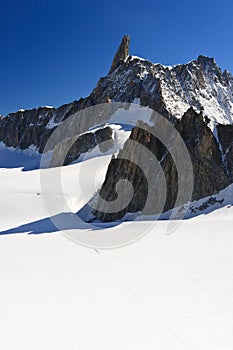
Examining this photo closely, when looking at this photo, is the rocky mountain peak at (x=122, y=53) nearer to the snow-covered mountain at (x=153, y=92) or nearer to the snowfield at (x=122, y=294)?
the snow-covered mountain at (x=153, y=92)

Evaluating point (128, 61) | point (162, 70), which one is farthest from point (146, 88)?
point (128, 61)

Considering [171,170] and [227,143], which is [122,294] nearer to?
[171,170]

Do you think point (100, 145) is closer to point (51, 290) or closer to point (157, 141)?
point (157, 141)

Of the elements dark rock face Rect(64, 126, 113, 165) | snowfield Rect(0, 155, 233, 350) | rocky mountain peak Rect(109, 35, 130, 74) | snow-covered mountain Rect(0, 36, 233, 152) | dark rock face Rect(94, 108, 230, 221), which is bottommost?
snowfield Rect(0, 155, 233, 350)

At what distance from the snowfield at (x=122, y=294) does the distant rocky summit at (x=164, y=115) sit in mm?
8884

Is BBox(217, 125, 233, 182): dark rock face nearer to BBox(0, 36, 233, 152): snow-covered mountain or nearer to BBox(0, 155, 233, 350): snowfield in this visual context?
BBox(0, 155, 233, 350): snowfield

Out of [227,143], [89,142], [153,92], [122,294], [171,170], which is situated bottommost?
[122,294]

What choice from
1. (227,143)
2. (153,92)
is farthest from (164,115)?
(227,143)

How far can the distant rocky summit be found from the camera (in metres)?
21.5

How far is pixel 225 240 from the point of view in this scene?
10875mm

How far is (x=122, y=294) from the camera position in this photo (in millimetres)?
6152

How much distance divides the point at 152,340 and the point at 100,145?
44.3 metres

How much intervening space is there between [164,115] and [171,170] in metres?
29.1

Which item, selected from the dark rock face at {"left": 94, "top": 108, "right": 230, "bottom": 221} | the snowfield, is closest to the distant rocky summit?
the dark rock face at {"left": 94, "top": 108, "right": 230, "bottom": 221}
